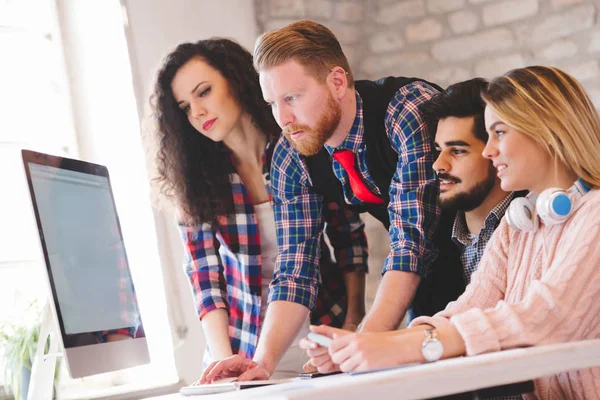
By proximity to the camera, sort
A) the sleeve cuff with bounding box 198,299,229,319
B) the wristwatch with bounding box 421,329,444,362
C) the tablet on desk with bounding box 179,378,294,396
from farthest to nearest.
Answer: the sleeve cuff with bounding box 198,299,229,319 → the tablet on desk with bounding box 179,378,294,396 → the wristwatch with bounding box 421,329,444,362

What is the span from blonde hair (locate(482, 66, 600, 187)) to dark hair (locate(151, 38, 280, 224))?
2.93ft

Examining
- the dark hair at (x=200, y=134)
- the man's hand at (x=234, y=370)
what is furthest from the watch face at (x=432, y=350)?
the dark hair at (x=200, y=134)

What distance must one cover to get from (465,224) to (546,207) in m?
0.52

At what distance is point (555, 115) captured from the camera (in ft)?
4.98

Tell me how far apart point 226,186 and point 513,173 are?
1.01 m

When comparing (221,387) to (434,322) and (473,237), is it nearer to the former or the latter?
(434,322)

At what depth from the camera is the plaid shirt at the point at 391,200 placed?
1.87 m

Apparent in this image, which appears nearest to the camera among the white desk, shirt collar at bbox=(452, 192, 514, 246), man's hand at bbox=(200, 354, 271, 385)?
the white desk

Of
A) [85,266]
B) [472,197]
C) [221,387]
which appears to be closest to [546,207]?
[472,197]

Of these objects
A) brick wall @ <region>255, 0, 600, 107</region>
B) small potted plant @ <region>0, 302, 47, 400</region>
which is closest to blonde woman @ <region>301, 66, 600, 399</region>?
small potted plant @ <region>0, 302, 47, 400</region>

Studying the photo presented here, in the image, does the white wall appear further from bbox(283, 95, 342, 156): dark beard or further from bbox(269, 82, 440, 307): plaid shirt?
bbox(283, 95, 342, 156): dark beard

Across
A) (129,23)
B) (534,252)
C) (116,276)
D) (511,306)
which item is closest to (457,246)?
(534,252)

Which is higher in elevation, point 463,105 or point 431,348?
point 463,105

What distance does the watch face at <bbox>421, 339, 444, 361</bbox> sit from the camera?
1.21m
